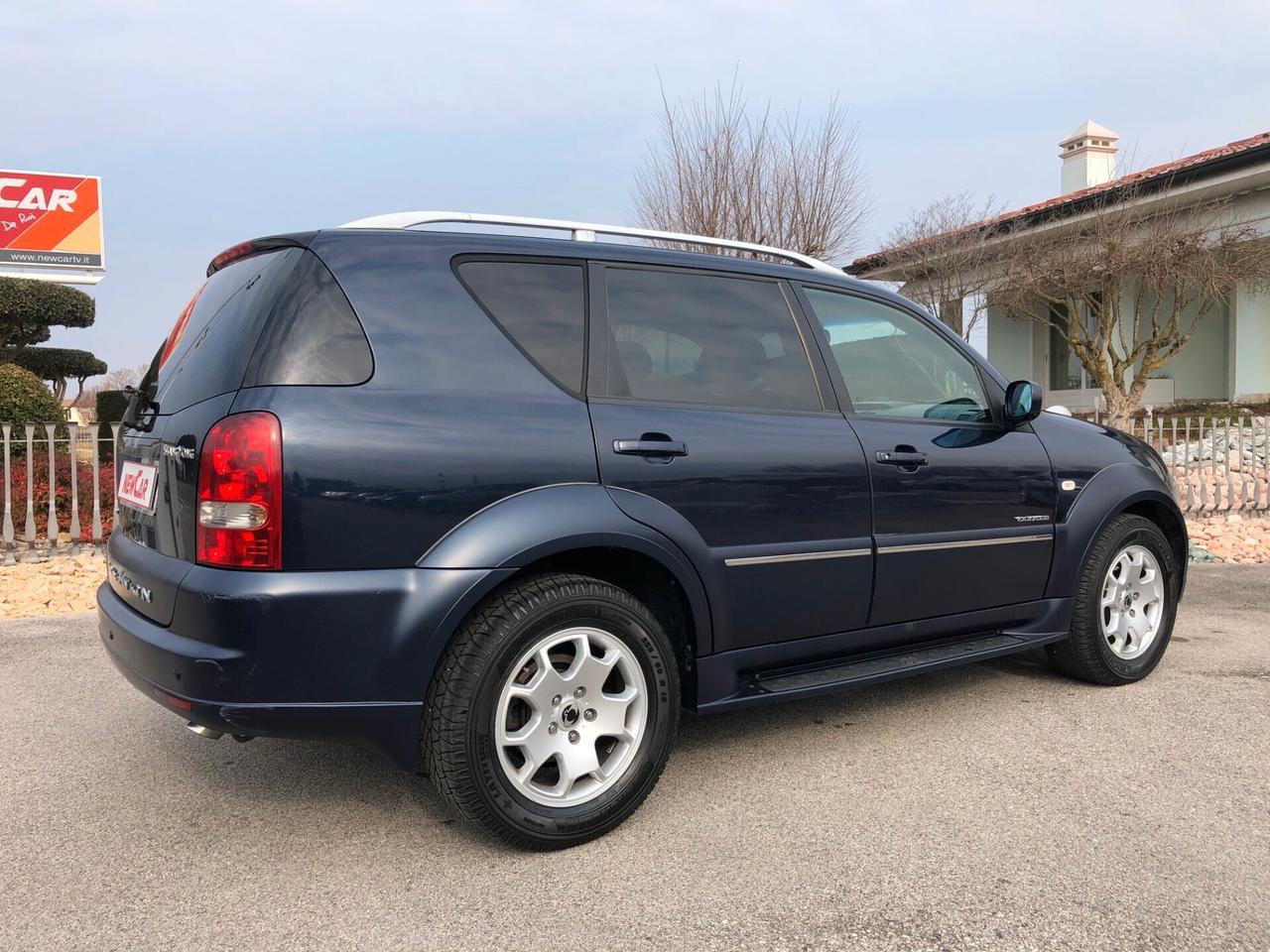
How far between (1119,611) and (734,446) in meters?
2.29

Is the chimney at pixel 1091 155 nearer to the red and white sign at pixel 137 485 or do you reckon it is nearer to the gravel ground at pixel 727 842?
the gravel ground at pixel 727 842

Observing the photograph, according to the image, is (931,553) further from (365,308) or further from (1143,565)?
(365,308)

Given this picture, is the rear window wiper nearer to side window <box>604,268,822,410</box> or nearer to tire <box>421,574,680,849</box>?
tire <box>421,574,680,849</box>

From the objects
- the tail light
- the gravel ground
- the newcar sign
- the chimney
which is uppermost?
the chimney

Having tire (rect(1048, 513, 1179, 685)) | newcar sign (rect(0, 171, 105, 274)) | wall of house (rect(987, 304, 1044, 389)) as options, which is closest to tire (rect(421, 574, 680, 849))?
tire (rect(1048, 513, 1179, 685))

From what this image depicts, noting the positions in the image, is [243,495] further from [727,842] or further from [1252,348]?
[1252,348]

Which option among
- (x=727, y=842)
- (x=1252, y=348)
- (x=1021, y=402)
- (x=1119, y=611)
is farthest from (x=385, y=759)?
(x=1252, y=348)

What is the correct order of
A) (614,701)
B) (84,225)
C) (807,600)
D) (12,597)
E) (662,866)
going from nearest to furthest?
(662,866) → (614,701) → (807,600) → (12,597) → (84,225)

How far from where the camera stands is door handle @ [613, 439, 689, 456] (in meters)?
2.88

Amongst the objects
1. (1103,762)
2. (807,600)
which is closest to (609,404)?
(807,600)

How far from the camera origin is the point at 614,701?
2.81 m

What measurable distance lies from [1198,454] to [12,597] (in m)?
10.8

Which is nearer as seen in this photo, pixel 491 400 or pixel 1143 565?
pixel 491 400

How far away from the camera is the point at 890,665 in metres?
3.47
